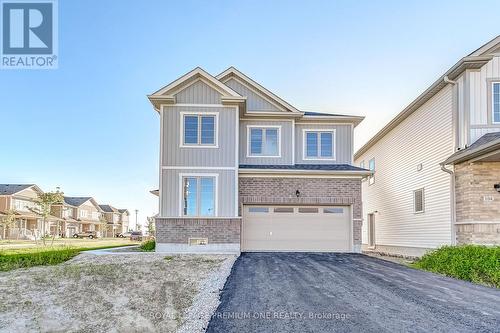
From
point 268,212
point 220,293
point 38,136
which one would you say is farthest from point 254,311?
point 38,136

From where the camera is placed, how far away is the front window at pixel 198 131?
14.5 meters

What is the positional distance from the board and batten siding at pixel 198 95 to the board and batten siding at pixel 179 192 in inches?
104

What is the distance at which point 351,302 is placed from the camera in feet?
21.5

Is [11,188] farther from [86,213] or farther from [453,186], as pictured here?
[453,186]

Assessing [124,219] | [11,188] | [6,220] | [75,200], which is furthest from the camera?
[124,219]

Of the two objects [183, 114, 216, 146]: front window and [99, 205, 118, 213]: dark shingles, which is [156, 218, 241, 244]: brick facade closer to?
[183, 114, 216, 146]: front window

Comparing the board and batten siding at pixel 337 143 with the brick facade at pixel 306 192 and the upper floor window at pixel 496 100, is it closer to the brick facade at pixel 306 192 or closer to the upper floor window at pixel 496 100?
the brick facade at pixel 306 192

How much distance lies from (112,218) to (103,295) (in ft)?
203

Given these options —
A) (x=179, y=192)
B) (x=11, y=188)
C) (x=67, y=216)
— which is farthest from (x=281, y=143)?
(x=67, y=216)

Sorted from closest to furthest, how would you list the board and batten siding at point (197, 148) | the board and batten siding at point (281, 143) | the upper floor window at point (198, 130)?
the board and batten siding at point (197, 148) < the upper floor window at point (198, 130) < the board and batten siding at point (281, 143)

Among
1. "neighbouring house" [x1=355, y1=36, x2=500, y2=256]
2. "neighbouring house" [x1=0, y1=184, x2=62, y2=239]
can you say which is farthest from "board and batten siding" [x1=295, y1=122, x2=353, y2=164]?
"neighbouring house" [x1=0, y1=184, x2=62, y2=239]

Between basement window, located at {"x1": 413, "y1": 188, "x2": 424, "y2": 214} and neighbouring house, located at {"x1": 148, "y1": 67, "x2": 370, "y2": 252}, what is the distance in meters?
2.19

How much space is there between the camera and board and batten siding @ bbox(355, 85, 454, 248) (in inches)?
503

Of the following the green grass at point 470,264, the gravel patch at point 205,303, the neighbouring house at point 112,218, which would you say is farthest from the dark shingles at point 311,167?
the neighbouring house at point 112,218
